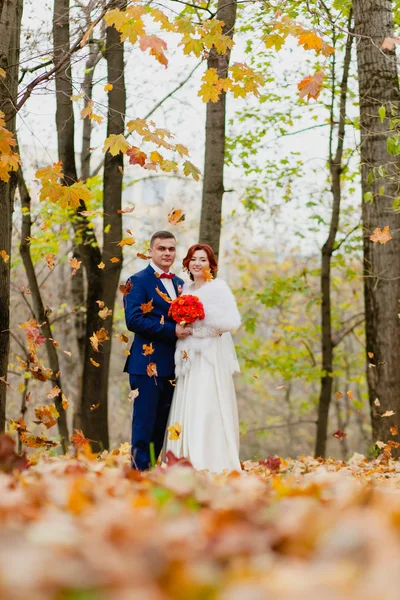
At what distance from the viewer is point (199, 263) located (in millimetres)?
6145

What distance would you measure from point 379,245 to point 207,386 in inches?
126

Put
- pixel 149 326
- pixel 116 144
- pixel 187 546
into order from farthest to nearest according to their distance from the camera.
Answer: pixel 149 326, pixel 116 144, pixel 187 546

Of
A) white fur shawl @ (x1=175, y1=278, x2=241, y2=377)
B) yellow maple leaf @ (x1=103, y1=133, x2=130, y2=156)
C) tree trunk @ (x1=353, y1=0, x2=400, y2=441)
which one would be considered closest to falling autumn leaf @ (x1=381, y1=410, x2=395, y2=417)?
tree trunk @ (x1=353, y1=0, x2=400, y2=441)

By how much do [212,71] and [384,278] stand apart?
354 cm

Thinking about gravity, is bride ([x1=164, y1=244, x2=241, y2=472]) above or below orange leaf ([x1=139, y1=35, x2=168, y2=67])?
below

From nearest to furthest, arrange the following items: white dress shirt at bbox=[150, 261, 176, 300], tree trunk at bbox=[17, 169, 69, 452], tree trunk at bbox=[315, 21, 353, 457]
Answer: white dress shirt at bbox=[150, 261, 176, 300] → tree trunk at bbox=[17, 169, 69, 452] → tree trunk at bbox=[315, 21, 353, 457]

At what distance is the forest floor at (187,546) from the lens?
123 centimetres

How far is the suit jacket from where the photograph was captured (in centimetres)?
585

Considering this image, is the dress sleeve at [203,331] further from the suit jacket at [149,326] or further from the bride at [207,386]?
the suit jacket at [149,326]

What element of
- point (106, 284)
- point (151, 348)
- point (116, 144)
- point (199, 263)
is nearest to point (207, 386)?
point (151, 348)

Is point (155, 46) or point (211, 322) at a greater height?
point (155, 46)

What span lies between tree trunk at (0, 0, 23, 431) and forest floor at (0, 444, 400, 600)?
3.40 m

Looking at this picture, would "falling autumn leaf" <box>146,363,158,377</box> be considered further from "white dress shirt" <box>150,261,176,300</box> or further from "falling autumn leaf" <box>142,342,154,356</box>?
"white dress shirt" <box>150,261,176,300</box>

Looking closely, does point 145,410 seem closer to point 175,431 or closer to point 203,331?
point 175,431
